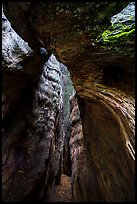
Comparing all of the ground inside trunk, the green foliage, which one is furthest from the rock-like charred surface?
the ground inside trunk

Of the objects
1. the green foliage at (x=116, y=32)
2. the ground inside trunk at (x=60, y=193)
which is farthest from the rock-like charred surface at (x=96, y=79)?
the ground inside trunk at (x=60, y=193)

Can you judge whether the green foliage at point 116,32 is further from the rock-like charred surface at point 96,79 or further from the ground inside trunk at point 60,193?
the ground inside trunk at point 60,193

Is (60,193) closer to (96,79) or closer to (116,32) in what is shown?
(96,79)

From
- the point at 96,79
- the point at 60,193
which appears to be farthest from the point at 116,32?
the point at 60,193

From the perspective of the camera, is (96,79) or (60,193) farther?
(60,193)

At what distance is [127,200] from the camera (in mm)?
5301

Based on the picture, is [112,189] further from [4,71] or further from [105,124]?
[4,71]

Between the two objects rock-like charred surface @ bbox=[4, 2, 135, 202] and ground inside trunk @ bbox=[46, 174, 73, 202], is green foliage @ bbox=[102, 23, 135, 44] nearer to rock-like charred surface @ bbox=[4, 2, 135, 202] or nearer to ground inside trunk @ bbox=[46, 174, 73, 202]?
rock-like charred surface @ bbox=[4, 2, 135, 202]

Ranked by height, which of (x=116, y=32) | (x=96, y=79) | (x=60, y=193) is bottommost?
(x=60, y=193)

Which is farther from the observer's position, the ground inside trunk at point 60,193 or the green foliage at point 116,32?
the ground inside trunk at point 60,193

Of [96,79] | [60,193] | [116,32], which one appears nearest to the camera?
[116,32]

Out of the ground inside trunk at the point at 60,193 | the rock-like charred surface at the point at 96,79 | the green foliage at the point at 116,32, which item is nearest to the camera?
the rock-like charred surface at the point at 96,79

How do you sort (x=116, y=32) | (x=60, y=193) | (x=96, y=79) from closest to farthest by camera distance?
1. (x=116, y=32)
2. (x=96, y=79)
3. (x=60, y=193)

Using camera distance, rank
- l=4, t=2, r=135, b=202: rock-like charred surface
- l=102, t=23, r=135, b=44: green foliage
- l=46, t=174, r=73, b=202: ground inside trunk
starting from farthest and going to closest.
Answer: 1. l=46, t=174, r=73, b=202: ground inside trunk
2. l=102, t=23, r=135, b=44: green foliage
3. l=4, t=2, r=135, b=202: rock-like charred surface
